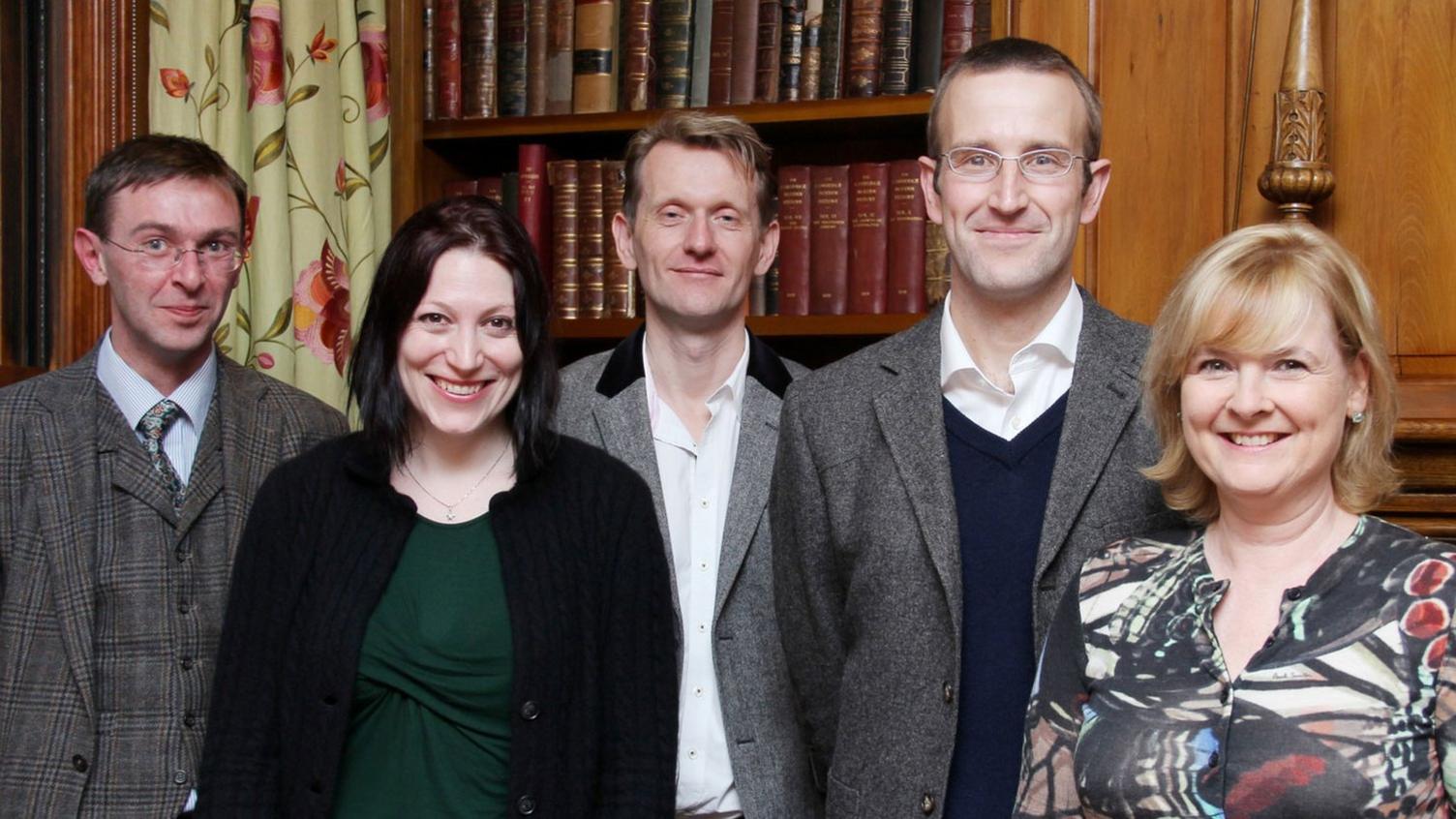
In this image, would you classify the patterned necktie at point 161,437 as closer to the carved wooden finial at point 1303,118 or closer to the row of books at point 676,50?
the row of books at point 676,50

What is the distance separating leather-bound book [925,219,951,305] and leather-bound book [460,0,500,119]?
978 mm

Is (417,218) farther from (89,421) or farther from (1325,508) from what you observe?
(1325,508)

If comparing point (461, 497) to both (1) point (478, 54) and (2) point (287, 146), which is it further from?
(1) point (478, 54)

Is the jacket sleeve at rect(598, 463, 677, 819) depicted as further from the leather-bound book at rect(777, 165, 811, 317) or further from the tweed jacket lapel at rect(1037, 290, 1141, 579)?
the leather-bound book at rect(777, 165, 811, 317)

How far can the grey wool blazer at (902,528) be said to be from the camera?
158 centimetres

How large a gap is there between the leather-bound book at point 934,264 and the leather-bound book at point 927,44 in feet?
0.89

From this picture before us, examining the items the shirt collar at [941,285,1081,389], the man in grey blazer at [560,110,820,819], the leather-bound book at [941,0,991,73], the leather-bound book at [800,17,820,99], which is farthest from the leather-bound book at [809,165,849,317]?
the shirt collar at [941,285,1081,389]

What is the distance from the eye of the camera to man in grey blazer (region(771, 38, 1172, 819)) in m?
1.58

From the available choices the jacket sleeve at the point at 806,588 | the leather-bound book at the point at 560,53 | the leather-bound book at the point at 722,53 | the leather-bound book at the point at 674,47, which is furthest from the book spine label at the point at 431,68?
the jacket sleeve at the point at 806,588

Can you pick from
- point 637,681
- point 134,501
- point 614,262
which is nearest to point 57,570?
point 134,501

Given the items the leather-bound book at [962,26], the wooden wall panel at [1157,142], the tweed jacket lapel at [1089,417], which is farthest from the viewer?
the leather-bound book at [962,26]

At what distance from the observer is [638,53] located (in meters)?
2.91

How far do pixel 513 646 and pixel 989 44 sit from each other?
910 millimetres

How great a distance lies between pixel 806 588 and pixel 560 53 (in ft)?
5.18
